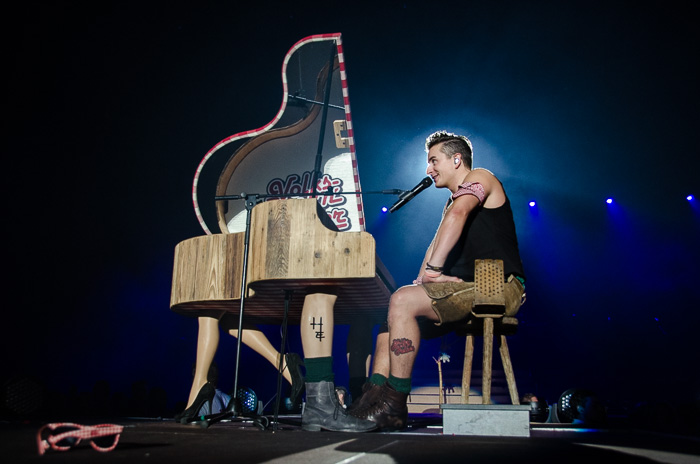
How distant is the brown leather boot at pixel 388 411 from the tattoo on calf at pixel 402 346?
16 centimetres

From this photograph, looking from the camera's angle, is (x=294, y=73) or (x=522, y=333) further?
(x=522, y=333)

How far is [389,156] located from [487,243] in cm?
757

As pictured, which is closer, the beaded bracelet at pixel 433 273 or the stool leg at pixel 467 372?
the stool leg at pixel 467 372

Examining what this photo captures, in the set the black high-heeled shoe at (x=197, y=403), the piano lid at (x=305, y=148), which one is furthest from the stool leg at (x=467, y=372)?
the piano lid at (x=305, y=148)

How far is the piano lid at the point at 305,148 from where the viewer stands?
4.36 meters

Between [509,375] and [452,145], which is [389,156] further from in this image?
[509,375]

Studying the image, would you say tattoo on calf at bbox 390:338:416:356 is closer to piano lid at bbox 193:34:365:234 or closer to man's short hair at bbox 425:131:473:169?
man's short hair at bbox 425:131:473:169

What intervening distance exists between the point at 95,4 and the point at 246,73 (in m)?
2.25

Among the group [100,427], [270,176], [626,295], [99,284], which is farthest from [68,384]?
[626,295]

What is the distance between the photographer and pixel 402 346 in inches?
88.7

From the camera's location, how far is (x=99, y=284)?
5699mm

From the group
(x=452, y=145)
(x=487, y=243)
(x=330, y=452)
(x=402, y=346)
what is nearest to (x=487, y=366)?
(x=402, y=346)

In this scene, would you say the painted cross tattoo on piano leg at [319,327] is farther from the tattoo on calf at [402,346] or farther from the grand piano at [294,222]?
the tattoo on calf at [402,346]

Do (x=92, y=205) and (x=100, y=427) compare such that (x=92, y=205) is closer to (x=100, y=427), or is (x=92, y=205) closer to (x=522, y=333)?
(x=100, y=427)
